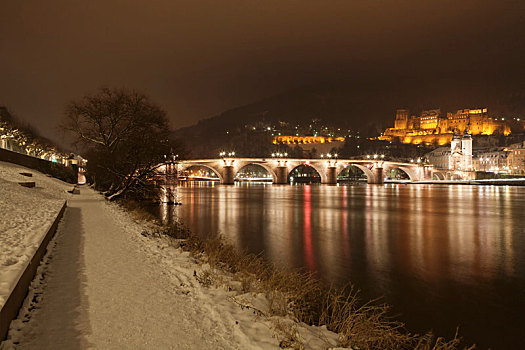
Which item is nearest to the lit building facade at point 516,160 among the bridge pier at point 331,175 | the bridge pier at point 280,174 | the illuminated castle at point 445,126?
the illuminated castle at point 445,126

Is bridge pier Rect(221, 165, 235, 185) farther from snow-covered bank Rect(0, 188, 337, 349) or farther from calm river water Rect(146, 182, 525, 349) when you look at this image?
Result: snow-covered bank Rect(0, 188, 337, 349)

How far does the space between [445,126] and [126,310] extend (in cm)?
19826

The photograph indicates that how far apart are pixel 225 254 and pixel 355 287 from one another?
408cm

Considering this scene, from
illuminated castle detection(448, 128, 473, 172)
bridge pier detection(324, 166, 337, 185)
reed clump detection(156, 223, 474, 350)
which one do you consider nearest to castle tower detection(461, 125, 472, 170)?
illuminated castle detection(448, 128, 473, 172)

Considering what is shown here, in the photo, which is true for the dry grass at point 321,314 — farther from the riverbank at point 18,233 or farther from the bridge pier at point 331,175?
the bridge pier at point 331,175

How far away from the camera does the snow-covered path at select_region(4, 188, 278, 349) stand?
14.8 ft

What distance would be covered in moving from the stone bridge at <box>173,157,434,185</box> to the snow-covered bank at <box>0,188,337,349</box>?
251 ft

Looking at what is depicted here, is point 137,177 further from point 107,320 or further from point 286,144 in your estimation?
point 286,144

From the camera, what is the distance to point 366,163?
360 ft

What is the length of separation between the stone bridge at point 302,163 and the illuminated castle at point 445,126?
61.8 m

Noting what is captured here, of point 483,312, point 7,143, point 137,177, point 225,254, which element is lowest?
point 483,312

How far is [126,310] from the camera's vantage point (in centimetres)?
535

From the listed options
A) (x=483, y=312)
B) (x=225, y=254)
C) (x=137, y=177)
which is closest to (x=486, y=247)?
(x=483, y=312)

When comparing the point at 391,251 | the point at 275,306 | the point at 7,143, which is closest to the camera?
the point at 275,306
